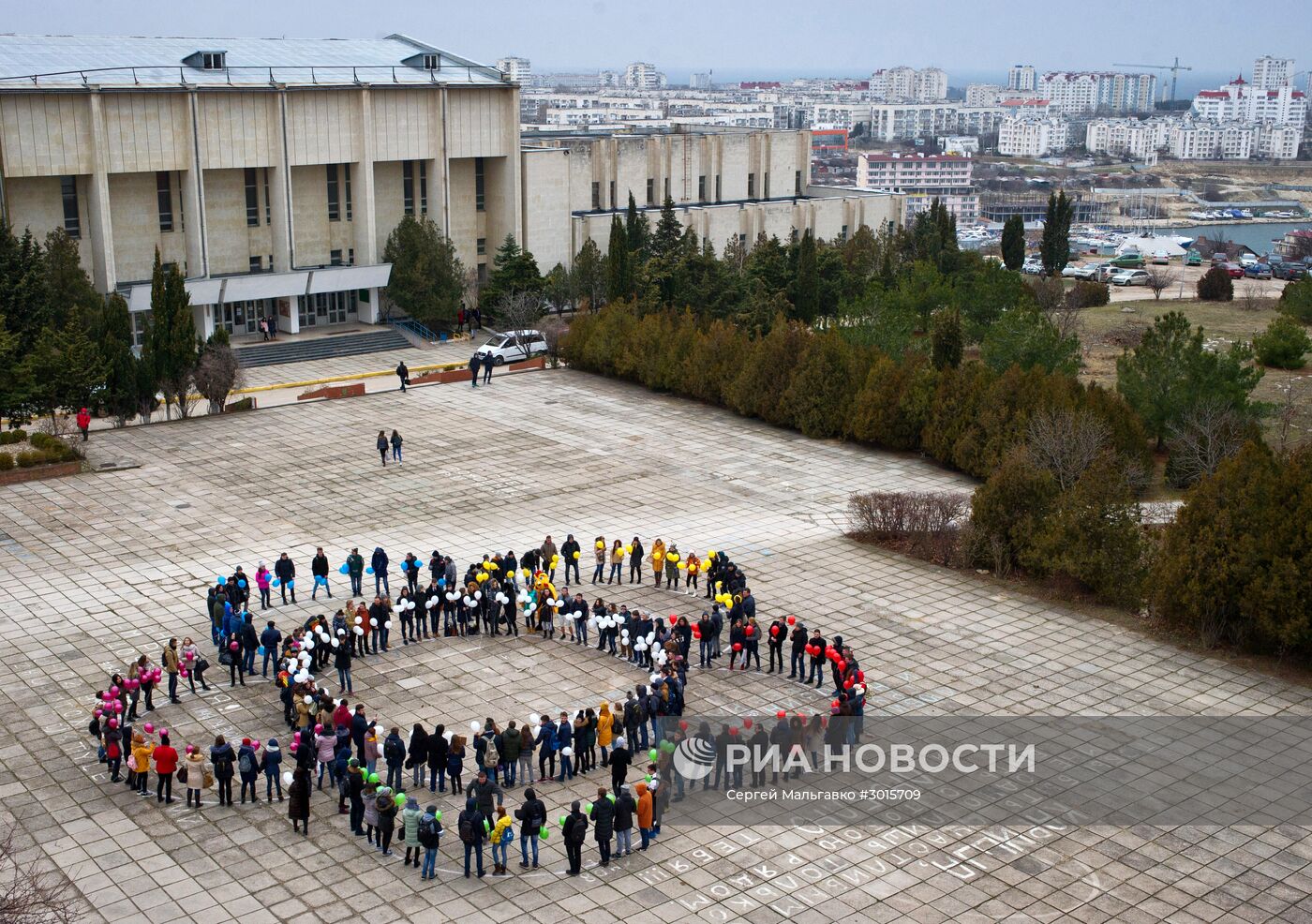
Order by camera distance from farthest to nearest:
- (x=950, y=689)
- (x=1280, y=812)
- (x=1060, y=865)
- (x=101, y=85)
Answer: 1. (x=101, y=85)
2. (x=950, y=689)
3. (x=1280, y=812)
4. (x=1060, y=865)

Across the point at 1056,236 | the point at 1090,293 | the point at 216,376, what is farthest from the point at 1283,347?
the point at 216,376

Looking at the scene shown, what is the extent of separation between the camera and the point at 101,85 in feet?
151

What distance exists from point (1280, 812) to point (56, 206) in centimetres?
4267

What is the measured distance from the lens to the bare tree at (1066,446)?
96.9ft

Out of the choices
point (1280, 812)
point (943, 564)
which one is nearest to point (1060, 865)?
point (1280, 812)

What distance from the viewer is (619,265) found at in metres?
50.6

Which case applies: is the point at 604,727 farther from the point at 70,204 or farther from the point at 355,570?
the point at 70,204

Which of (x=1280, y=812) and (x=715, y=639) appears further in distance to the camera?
(x=715, y=639)

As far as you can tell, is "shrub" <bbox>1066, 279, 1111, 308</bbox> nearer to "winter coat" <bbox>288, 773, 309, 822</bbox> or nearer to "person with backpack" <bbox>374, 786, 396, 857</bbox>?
"person with backpack" <bbox>374, 786, 396, 857</bbox>

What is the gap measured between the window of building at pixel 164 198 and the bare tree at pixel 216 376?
10.9 meters

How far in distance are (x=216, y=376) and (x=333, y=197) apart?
15.9 m

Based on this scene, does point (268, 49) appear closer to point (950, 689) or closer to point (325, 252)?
point (325, 252)

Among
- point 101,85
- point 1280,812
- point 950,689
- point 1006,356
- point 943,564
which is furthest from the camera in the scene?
point 101,85

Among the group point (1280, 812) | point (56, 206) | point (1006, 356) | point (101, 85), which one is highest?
point (101, 85)
